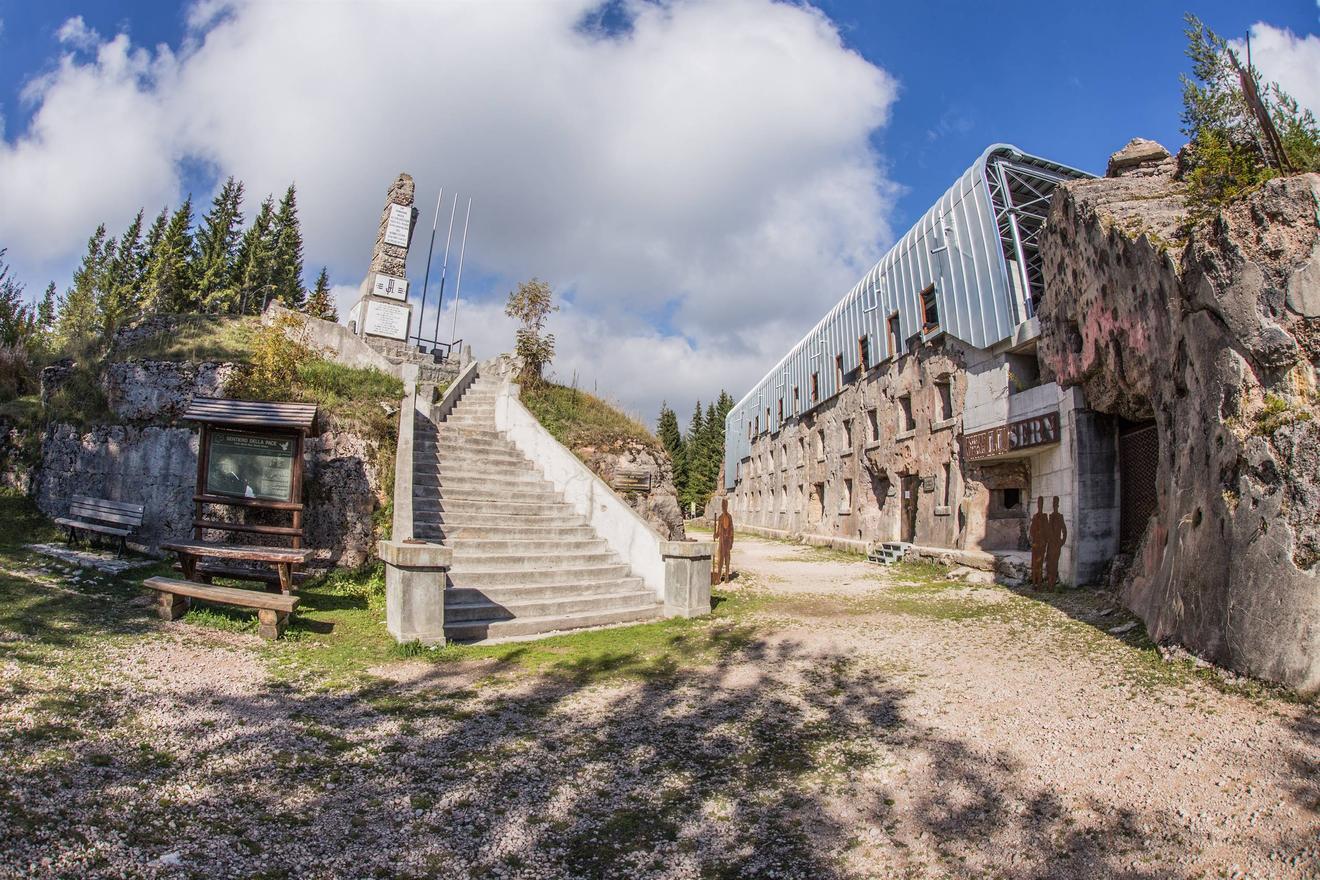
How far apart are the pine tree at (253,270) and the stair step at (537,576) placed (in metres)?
46.0

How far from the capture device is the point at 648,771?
4219 mm

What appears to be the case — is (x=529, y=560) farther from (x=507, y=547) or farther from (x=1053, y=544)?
(x=1053, y=544)

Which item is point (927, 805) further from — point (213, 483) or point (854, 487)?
point (854, 487)

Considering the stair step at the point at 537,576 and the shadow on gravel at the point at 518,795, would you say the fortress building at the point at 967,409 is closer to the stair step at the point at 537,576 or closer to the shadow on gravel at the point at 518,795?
the stair step at the point at 537,576

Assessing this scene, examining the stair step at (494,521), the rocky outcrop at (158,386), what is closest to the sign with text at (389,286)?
the rocky outcrop at (158,386)

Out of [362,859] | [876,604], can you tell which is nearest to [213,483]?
[362,859]

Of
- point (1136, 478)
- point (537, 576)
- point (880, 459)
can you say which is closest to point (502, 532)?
point (537, 576)

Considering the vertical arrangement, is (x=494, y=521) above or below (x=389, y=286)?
below

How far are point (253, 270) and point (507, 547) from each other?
159ft

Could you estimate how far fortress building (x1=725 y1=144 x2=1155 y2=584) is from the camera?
13.0 m

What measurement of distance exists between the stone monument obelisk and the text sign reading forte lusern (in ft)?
53.4

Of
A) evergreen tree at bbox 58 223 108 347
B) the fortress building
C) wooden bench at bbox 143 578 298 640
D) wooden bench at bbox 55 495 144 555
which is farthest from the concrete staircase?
evergreen tree at bbox 58 223 108 347

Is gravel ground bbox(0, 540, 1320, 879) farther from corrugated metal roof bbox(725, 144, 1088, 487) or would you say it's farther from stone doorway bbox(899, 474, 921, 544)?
stone doorway bbox(899, 474, 921, 544)

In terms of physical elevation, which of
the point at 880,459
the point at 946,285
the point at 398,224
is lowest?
the point at 880,459
